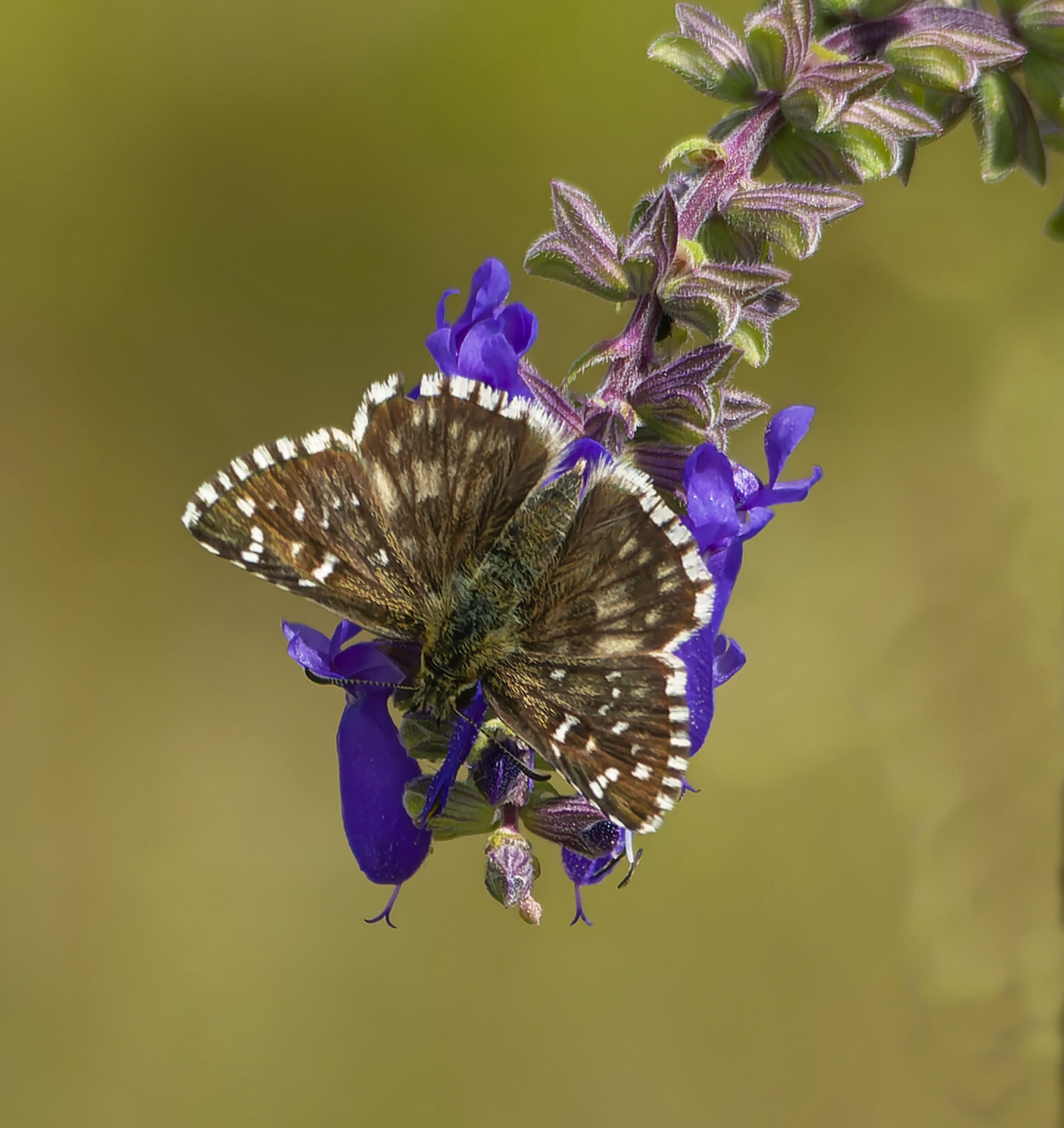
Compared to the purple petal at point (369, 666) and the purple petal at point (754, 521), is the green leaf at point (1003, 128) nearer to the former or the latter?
the purple petal at point (754, 521)

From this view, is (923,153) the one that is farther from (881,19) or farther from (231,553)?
(231,553)

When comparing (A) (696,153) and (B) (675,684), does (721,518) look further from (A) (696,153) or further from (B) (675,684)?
(A) (696,153)

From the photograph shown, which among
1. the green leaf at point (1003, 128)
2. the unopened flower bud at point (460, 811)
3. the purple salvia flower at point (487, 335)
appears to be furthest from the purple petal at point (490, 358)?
the green leaf at point (1003, 128)

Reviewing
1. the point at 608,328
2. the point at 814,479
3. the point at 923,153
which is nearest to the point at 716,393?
the point at 814,479

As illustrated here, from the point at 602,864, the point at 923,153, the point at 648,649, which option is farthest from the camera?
the point at 923,153

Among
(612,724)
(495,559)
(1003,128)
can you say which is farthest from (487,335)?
(1003,128)

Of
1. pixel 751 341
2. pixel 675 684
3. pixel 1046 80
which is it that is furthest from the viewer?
pixel 1046 80

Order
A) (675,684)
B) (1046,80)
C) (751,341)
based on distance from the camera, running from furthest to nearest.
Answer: (1046,80)
(751,341)
(675,684)
